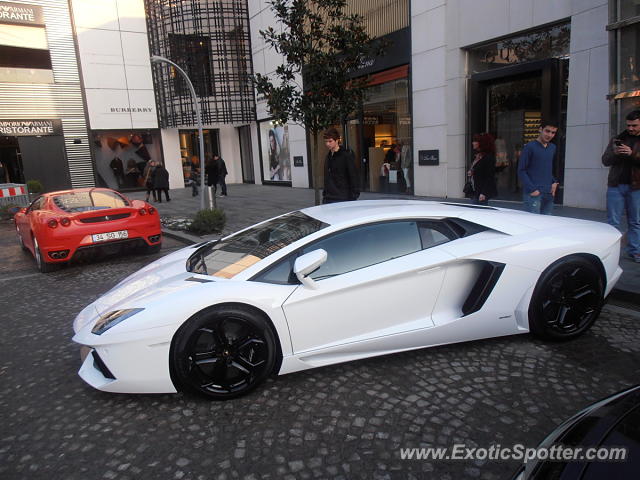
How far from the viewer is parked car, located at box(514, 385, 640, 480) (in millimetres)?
1261

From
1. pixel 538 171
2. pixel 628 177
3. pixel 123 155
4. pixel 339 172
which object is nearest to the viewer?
pixel 628 177

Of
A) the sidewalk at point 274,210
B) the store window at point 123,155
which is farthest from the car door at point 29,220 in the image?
the store window at point 123,155

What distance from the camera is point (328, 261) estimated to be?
10.4 feet

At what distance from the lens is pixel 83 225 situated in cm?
686

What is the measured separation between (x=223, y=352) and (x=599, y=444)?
7.02 ft

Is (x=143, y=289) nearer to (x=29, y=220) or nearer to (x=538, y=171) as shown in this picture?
(x=538, y=171)

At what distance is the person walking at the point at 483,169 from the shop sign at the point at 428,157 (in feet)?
18.9

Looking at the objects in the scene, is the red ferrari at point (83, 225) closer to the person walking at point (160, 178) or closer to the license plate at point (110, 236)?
the license plate at point (110, 236)

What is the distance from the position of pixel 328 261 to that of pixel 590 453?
2022 mm

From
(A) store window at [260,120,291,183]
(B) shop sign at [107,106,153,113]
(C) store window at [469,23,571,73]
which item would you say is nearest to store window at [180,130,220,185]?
(B) shop sign at [107,106,153,113]

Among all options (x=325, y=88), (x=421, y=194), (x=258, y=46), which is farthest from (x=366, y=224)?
(x=258, y=46)

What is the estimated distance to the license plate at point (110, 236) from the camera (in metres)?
6.90

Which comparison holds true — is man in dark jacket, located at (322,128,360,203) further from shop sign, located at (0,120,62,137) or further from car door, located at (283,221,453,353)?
shop sign, located at (0,120,62,137)

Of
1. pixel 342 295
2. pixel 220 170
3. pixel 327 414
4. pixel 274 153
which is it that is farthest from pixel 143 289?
pixel 274 153
